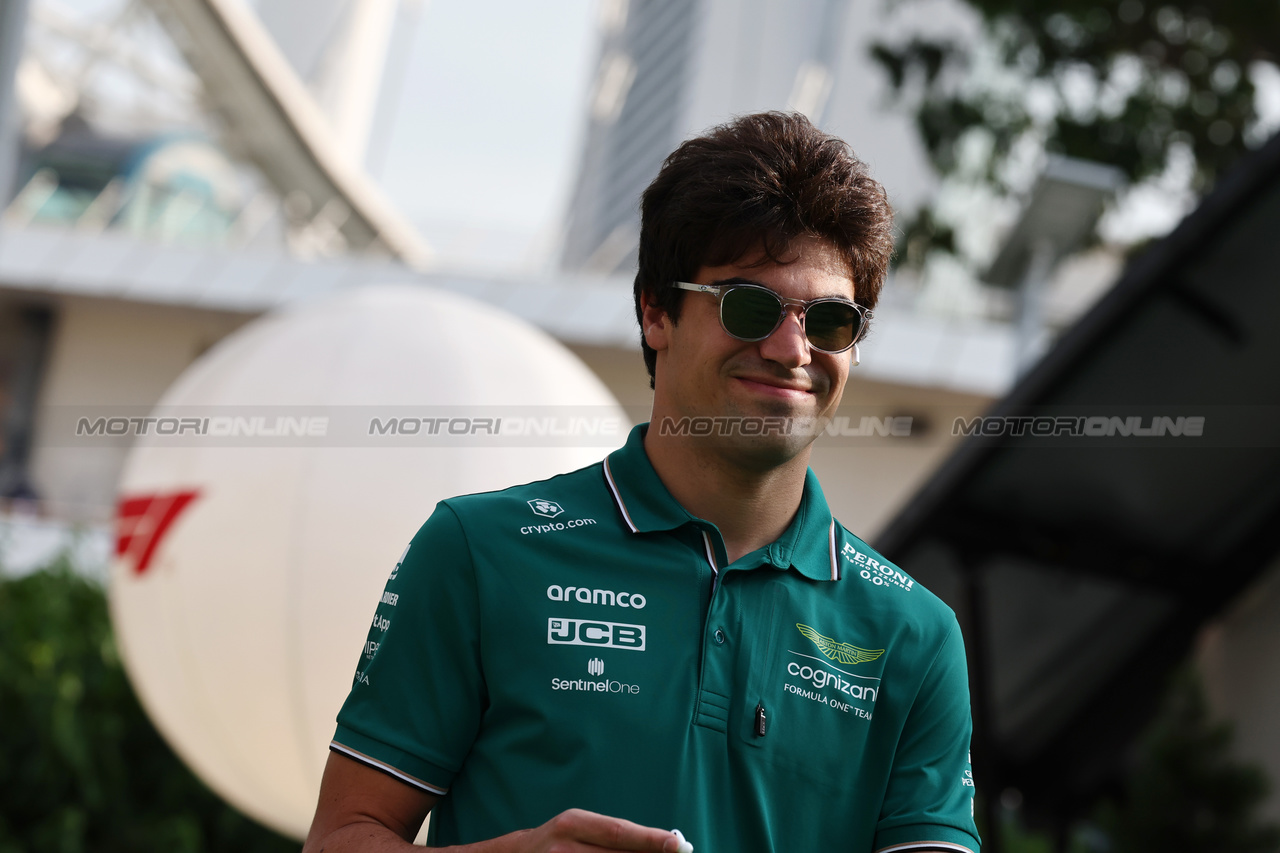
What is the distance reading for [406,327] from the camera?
348 cm

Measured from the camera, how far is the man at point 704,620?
1.43 m

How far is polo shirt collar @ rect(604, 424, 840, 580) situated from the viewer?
5.26 feet

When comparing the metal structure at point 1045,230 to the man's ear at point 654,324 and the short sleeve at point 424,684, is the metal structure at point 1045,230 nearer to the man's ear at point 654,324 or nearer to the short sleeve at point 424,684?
the man's ear at point 654,324

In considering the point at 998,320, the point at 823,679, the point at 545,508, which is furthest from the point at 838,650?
the point at 998,320

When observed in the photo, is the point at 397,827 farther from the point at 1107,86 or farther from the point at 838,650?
the point at 1107,86

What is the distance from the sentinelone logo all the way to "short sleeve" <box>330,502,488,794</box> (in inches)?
102

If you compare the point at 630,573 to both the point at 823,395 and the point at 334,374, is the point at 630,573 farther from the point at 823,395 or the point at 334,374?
the point at 334,374

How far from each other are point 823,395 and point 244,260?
15173mm

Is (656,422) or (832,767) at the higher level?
(656,422)

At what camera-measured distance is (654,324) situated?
5.51ft

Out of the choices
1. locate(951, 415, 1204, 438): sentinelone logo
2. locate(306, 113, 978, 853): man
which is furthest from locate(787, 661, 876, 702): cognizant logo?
locate(951, 415, 1204, 438): sentinelone logo

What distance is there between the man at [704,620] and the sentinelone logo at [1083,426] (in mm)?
2275

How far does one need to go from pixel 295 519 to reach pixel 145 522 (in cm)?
67

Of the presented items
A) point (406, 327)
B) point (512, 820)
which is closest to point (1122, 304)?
point (406, 327)
